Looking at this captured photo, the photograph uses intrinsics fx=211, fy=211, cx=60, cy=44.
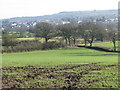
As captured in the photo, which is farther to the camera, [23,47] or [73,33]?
[73,33]

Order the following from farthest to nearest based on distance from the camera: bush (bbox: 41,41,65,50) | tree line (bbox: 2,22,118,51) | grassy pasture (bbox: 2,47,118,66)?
bush (bbox: 41,41,65,50) < tree line (bbox: 2,22,118,51) < grassy pasture (bbox: 2,47,118,66)

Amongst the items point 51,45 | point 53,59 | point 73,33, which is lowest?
point 53,59

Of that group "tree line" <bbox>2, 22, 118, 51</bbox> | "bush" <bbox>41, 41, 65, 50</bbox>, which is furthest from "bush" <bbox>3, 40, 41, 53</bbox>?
"tree line" <bbox>2, 22, 118, 51</bbox>

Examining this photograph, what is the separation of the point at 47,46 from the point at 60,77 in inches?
1784

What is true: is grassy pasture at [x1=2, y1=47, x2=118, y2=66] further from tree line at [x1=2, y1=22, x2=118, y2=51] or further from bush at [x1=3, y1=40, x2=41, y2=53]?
tree line at [x1=2, y1=22, x2=118, y2=51]

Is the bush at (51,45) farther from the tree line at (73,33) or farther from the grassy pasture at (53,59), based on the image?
the grassy pasture at (53,59)

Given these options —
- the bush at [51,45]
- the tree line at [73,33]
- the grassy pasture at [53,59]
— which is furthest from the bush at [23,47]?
the grassy pasture at [53,59]

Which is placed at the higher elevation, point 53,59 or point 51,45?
point 51,45

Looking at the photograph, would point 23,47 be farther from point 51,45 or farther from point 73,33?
point 73,33

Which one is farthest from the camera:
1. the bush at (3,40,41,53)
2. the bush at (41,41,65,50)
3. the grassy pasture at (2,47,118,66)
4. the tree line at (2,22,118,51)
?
the bush at (41,41,65,50)

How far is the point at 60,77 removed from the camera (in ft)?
62.9

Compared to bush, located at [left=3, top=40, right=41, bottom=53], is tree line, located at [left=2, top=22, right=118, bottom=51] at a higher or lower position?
higher

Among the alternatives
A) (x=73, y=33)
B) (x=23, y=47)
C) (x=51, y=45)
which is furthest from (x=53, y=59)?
(x=73, y=33)

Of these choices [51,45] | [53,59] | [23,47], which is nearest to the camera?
[53,59]
